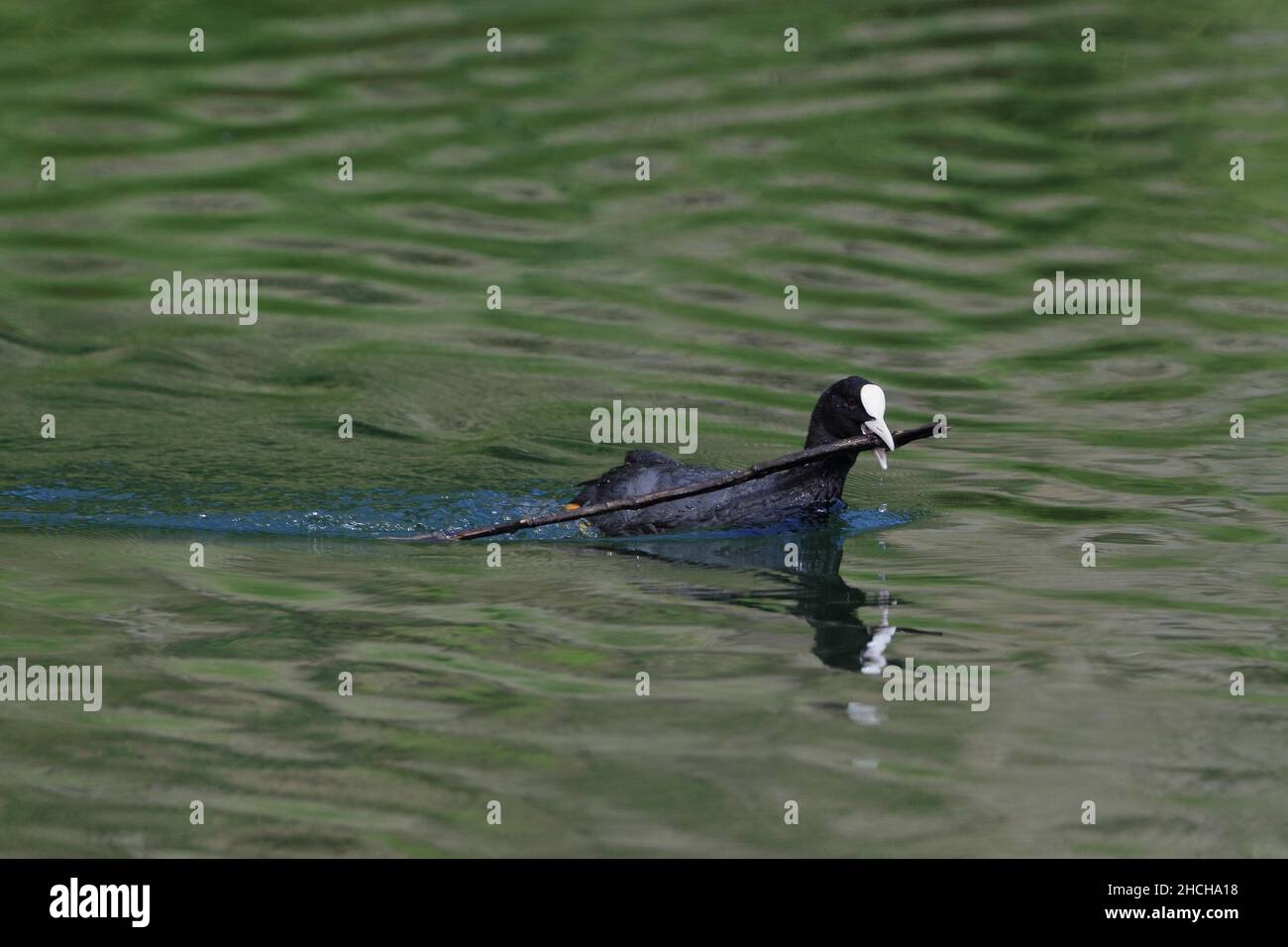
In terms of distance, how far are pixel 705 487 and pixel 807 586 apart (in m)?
0.73

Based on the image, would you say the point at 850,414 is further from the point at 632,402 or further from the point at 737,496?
the point at 632,402

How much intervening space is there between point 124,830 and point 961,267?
10.7 m

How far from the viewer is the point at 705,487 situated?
877cm

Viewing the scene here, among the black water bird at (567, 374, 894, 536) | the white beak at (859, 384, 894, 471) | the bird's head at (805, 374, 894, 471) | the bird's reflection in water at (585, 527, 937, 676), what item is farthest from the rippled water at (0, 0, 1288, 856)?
the white beak at (859, 384, 894, 471)

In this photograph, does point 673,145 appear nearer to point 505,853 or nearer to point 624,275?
point 624,275

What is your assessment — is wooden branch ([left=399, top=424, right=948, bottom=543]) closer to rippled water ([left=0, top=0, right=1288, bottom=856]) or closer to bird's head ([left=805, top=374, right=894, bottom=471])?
bird's head ([left=805, top=374, right=894, bottom=471])

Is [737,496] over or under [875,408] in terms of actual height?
under

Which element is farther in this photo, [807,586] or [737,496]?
[737,496]

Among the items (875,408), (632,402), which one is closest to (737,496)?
(875,408)

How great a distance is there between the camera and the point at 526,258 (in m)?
14.6

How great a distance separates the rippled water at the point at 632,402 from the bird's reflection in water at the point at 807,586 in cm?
3

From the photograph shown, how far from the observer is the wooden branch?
28.1ft

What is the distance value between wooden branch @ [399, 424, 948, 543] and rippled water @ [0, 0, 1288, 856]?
30 cm

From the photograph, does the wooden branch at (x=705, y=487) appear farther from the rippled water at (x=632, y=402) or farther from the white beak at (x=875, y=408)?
the rippled water at (x=632, y=402)
